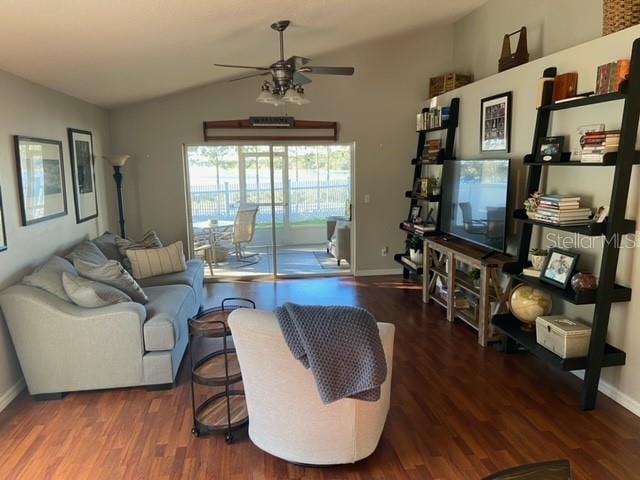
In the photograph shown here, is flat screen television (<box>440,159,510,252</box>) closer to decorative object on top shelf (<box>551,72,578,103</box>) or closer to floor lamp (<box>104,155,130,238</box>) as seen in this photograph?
decorative object on top shelf (<box>551,72,578,103</box>)

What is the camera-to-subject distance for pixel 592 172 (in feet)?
10.3

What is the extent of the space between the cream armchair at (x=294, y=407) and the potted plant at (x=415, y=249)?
11.5 feet

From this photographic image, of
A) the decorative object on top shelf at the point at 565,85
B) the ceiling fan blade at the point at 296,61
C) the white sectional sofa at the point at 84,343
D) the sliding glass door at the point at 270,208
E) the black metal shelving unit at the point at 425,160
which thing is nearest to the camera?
the white sectional sofa at the point at 84,343

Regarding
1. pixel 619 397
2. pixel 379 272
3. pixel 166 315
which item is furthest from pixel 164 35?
pixel 379 272

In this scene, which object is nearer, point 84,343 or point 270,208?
point 84,343

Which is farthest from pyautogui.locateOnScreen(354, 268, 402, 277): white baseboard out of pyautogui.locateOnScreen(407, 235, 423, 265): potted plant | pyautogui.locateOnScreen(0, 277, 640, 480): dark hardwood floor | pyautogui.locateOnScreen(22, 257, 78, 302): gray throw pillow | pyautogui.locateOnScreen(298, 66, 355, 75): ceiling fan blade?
pyautogui.locateOnScreen(22, 257, 78, 302): gray throw pillow

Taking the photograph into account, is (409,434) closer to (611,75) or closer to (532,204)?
(532,204)

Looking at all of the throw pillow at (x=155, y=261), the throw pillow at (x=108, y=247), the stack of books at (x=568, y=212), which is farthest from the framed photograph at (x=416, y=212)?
the throw pillow at (x=108, y=247)

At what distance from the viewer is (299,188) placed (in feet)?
20.7

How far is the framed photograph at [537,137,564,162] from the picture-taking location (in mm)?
3270

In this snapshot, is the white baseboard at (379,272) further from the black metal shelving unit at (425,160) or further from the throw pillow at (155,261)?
the throw pillow at (155,261)

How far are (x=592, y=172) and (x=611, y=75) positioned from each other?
67 cm

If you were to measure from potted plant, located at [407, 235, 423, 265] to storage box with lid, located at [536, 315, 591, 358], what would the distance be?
2.58m

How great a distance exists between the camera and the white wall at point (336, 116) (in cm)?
595
